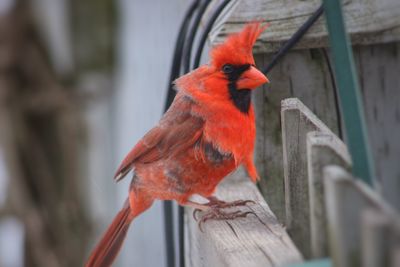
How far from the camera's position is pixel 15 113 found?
605 centimetres

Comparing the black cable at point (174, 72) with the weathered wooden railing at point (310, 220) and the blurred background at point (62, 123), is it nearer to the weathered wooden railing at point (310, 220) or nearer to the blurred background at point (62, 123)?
the weathered wooden railing at point (310, 220)

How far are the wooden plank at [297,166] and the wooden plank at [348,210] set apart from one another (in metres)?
0.34

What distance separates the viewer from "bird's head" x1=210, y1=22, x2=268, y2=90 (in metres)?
1.44

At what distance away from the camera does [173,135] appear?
1.63 meters

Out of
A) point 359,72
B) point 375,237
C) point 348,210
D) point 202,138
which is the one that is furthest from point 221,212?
point 375,237

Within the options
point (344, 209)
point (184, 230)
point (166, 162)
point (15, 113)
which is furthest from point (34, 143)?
point (344, 209)

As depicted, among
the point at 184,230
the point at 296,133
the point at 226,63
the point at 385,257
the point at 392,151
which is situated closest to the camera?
the point at 385,257

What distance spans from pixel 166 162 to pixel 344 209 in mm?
732

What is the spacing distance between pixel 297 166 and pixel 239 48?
24 cm

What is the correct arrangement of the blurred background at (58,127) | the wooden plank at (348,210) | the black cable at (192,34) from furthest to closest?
the blurred background at (58,127) → the black cable at (192,34) → the wooden plank at (348,210)

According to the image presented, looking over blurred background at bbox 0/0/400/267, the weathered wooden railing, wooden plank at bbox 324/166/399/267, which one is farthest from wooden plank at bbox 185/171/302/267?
blurred background at bbox 0/0/400/267

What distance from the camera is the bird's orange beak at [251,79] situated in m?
1.48

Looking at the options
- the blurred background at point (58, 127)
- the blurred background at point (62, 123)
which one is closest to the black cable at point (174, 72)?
the blurred background at point (62, 123)

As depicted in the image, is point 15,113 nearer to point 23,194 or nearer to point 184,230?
point 23,194
